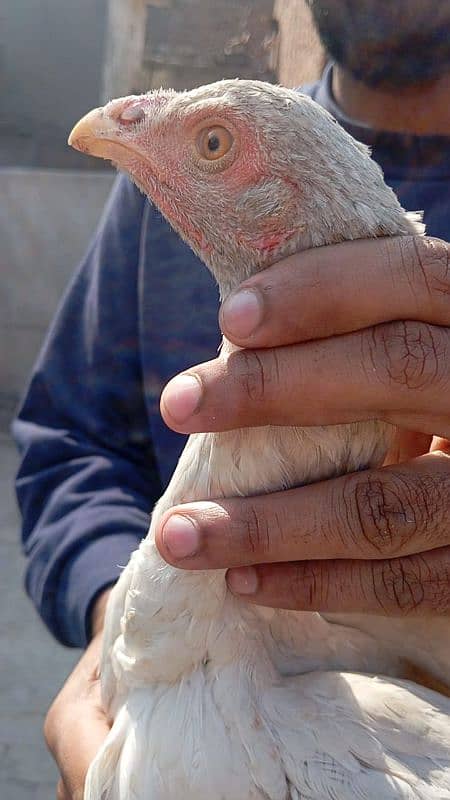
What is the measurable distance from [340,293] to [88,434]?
1.28 meters

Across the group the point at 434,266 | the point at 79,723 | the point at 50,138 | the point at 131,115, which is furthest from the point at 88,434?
the point at 50,138

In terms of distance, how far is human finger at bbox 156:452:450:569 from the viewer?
1326 mm

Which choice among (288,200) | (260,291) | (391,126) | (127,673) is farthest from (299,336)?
(391,126)

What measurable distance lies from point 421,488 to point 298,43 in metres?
2.66

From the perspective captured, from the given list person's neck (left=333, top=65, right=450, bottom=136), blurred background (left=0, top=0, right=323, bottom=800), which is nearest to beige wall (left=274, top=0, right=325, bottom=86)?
blurred background (left=0, top=0, right=323, bottom=800)

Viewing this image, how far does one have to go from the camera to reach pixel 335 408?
1.29 metres

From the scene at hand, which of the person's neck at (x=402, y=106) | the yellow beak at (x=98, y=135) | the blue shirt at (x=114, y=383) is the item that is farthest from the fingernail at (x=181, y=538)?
the person's neck at (x=402, y=106)

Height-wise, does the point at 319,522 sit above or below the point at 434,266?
below

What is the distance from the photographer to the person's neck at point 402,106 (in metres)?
2.06

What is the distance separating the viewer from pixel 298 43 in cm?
355

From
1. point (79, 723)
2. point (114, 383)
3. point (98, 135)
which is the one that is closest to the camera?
point (98, 135)

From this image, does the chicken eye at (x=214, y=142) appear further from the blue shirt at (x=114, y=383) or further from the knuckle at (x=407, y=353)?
the blue shirt at (x=114, y=383)

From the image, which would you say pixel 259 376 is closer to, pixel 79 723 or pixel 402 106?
pixel 79 723

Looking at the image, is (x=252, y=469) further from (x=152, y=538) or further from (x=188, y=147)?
(x=188, y=147)
